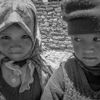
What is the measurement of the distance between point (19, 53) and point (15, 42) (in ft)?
0.24

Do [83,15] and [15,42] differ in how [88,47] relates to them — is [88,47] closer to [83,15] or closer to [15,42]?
[83,15]

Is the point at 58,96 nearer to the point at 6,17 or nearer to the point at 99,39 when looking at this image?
the point at 99,39

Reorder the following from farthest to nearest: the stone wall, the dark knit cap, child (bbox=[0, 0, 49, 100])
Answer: the stone wall
child (bbox=[0, 0, 49, 100])
the dark knit cap

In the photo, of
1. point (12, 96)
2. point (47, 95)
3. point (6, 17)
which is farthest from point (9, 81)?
point (6, 17)

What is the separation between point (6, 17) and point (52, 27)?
3.40 m

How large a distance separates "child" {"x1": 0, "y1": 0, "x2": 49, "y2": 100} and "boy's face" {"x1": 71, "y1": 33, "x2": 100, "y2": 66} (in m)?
0.30

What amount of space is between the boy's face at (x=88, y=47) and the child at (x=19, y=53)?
30 centimetres

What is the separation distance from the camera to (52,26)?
14.2ft

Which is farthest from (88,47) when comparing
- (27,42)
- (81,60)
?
(27,42)

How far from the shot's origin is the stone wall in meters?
4.21

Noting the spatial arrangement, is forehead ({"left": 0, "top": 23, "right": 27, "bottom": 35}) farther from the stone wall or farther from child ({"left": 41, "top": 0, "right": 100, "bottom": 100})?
the stone wall

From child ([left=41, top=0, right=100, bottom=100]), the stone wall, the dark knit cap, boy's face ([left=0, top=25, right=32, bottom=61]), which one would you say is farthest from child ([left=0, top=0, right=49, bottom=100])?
the stone wall

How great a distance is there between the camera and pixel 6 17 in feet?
3.17

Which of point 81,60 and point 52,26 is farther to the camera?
point 52,26
